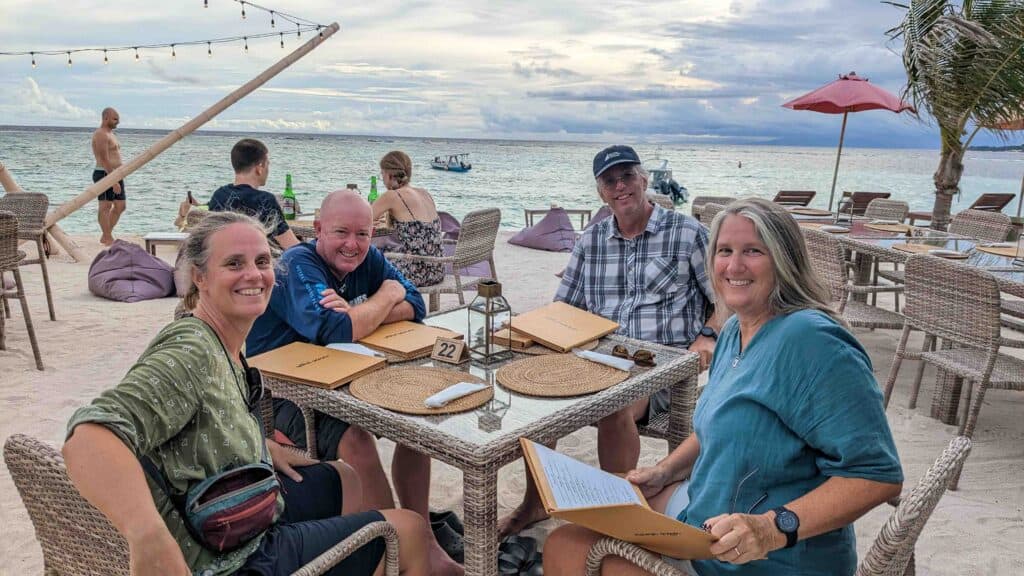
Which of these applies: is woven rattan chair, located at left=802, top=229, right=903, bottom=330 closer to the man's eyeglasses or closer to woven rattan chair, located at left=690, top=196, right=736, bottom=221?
the man's eyeglasses

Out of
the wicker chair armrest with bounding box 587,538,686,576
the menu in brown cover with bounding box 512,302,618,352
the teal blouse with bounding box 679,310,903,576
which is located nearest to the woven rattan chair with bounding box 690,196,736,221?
the menu in brown cover with bounding box 512,302,618,352

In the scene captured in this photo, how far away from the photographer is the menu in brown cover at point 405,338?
206cm

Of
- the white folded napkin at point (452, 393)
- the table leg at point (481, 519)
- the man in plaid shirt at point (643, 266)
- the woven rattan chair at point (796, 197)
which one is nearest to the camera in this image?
the table leg at point (481, 519)

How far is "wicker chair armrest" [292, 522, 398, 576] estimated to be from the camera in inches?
53.9

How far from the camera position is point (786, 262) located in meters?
1.47

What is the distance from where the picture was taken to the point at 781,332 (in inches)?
54.6

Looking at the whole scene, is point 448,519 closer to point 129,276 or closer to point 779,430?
point 779,430

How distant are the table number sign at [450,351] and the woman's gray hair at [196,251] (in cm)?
68

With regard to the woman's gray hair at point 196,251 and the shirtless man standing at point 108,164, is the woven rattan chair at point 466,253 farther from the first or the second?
the shirtless man standing at point 108,164

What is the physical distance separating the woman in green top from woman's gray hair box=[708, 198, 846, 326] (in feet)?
3.30

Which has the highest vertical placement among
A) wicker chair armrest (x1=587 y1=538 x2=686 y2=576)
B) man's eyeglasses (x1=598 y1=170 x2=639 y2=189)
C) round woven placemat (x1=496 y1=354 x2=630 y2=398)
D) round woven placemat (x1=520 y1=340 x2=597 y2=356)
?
man's eyeglasses (x1=598 y1=170 x2=639 y2=189)

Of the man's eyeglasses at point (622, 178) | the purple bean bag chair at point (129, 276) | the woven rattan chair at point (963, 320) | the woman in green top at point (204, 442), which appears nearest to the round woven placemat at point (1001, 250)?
the woven rattan chair at point (963, 320)

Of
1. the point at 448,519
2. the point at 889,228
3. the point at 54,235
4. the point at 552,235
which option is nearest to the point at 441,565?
the point at 448,519

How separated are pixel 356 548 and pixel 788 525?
2.86 ft
